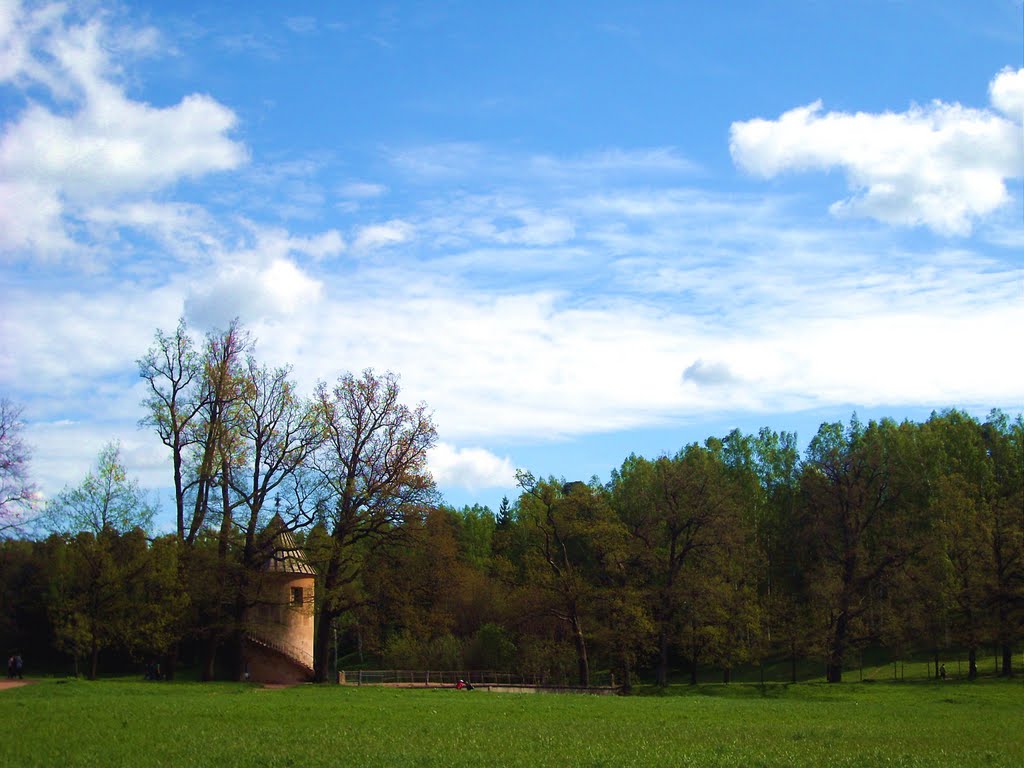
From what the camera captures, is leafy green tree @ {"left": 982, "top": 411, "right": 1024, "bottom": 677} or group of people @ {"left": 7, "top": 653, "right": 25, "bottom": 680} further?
leafy green tree @ {"left": 982, "top": 411, "right": 1024, "bottom": 677}

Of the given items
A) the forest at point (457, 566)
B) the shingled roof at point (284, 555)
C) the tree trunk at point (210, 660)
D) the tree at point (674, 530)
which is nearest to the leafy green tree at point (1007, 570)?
the forest at point (457, 566)

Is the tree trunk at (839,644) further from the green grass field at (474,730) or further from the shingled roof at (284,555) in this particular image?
the shingled roof at (284,555)

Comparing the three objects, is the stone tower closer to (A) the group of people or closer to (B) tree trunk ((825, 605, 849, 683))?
(A) the group of people

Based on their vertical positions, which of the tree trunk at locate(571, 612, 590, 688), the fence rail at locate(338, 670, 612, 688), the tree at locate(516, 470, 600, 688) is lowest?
the fence rail at locate(338, 670, 612, 688)

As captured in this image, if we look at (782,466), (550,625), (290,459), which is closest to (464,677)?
(550,625)

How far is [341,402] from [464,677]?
17.0 m

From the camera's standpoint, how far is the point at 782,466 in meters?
78.2

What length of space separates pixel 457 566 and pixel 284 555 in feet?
31.2

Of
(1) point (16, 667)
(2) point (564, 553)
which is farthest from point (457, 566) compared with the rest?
(1) point (16, 667)

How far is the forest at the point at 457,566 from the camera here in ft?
146

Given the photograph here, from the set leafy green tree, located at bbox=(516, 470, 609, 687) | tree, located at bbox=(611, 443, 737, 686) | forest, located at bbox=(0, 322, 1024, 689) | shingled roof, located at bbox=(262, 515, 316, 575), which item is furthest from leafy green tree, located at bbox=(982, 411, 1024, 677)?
shingled roof, located at bbox=(262, 515, 316, 575)

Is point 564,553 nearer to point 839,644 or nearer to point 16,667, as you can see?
point 839,644

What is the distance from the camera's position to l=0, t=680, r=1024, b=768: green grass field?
18.4 m

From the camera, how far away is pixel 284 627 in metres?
51.8
